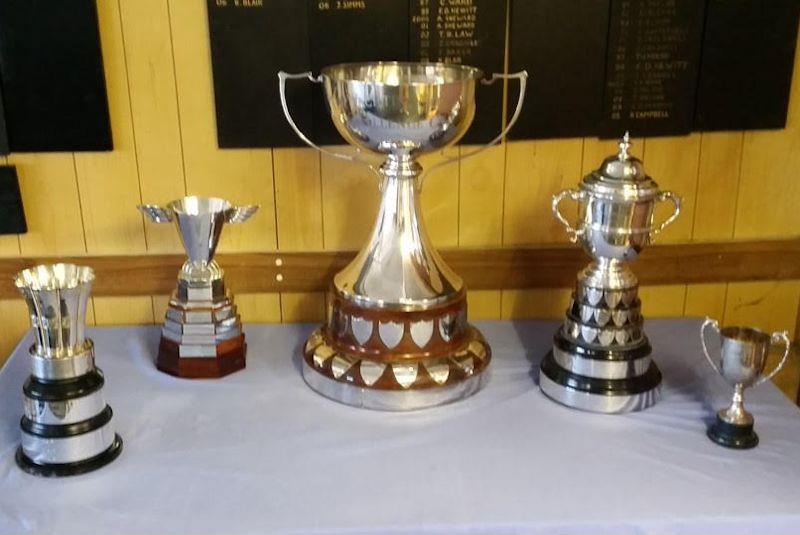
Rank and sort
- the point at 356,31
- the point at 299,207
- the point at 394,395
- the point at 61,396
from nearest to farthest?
the point at 61,396, the point at 394,395, the point at 356,31, the point at 299,207

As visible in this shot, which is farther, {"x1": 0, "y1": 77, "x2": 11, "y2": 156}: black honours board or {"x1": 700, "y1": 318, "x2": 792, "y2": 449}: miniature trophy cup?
{"x1": 0, "y1": 77, "x2": 11, "y2": 156}: black honours board

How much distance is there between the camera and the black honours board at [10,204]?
135 centimetres

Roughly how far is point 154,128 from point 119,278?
26cm

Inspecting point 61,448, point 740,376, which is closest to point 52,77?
point 61,448

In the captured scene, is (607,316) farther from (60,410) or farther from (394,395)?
(60,410)

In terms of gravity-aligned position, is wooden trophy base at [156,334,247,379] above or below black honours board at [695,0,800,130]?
below

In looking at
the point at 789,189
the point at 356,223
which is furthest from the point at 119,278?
the point at 789,189

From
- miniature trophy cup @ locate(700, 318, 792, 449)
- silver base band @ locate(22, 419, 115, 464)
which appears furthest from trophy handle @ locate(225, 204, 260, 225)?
miniature trophy cup @ locate(700, 318, 792, 449)

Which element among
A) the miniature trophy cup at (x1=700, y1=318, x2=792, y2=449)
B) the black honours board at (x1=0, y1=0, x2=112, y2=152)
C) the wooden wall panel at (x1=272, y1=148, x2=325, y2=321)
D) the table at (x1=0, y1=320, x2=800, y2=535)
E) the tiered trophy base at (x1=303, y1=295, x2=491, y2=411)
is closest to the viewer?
the table at (x1=0, y1=320, x2=800, y2=535)

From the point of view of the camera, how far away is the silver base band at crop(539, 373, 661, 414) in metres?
1.15

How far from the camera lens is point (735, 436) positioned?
3.51 ft

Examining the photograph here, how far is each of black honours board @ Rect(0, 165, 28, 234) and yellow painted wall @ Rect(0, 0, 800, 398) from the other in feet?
0.06

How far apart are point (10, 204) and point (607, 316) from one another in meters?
0.94

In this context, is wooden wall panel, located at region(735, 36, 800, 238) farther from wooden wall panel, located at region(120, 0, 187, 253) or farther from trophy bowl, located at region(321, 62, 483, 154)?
wooden wall panel, located at region(120, 0, 187, 253)
